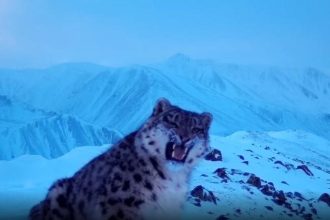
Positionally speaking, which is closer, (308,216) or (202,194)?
(202,194)

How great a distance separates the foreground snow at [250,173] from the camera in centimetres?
→ 404

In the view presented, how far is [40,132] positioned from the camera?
4.17m

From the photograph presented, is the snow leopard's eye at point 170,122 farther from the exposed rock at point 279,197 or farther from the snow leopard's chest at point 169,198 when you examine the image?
the exposed rock at point 279,197

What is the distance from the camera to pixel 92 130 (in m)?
4.29

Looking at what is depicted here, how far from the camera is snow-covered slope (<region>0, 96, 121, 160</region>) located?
404 cm

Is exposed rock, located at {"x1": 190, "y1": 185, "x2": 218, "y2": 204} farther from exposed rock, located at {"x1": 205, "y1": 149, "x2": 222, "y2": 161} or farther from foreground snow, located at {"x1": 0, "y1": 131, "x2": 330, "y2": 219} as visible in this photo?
exposed rock, located at {"x1": 205, "y1": 149, "x2": 222, "y2": 161}

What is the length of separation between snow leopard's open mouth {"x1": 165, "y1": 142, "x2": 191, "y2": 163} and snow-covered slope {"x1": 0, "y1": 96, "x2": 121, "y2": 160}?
143 cm

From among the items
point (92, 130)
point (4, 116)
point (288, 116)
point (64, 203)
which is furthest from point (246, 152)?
point (64, 203)

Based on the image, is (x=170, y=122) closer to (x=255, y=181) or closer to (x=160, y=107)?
(x=160, y=107)

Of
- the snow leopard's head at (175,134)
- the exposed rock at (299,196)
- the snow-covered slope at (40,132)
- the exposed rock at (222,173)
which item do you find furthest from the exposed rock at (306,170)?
the snow leopard's head at (175,134)

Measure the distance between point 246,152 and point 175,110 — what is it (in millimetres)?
1812

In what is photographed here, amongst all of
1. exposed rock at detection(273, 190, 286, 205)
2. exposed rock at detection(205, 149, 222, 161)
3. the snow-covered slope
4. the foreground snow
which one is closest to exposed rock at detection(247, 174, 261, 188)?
the foreground snow

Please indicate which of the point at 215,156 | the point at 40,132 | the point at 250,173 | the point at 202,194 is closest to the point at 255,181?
the point at 250,173

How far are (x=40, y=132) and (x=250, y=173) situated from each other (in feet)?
4.78
